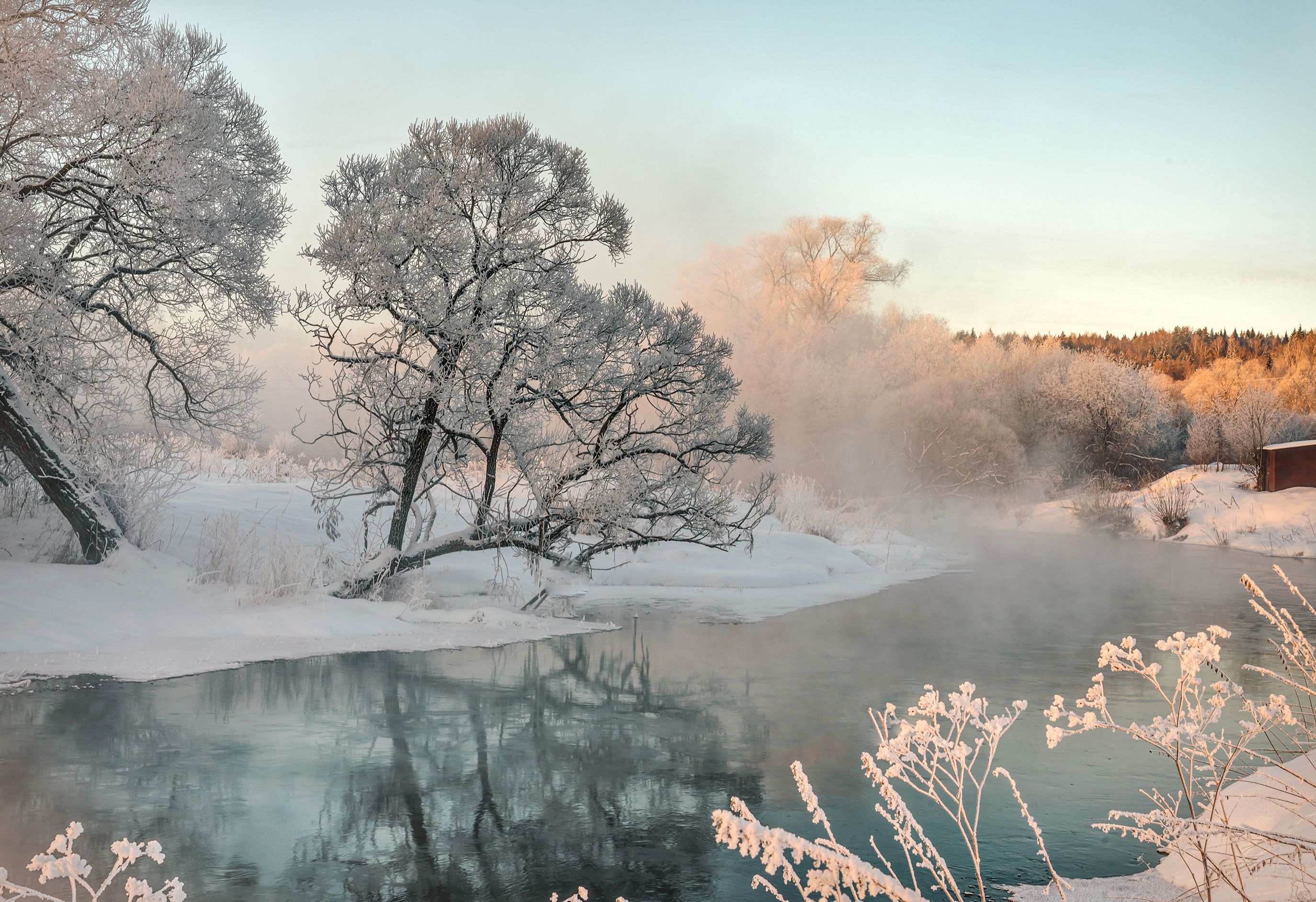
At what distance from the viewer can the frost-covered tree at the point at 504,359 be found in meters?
10.4

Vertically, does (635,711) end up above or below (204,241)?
below

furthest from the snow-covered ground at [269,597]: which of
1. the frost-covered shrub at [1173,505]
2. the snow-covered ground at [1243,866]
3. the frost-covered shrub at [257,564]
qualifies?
the frost-covered shrub at [1173,505]

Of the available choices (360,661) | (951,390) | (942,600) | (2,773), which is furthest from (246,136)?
(951,390)

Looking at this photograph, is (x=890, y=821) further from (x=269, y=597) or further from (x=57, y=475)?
(x=57, y=475)

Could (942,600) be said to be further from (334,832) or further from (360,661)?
(334,832)

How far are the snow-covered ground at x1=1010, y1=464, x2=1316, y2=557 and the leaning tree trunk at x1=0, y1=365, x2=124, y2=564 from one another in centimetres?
2373

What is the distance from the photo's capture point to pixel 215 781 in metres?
5.83

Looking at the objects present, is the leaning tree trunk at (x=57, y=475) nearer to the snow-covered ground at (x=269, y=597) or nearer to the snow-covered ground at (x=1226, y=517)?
the snow-covered ground at (x=269, y=597)

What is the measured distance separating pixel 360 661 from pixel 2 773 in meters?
3.80

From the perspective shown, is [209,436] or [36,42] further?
[209,436]

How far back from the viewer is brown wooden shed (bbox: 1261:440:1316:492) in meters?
28.5

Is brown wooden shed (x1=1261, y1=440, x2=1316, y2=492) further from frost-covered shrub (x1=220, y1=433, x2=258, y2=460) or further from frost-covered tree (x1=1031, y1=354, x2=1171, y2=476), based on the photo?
frost-covered shrub (x1=220, y1=433, x2=258, y2=460)

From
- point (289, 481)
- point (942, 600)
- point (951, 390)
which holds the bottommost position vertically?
point (942, 600)

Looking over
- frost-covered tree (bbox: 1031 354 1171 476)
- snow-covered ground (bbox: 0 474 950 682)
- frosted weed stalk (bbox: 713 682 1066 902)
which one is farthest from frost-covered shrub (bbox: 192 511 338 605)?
frost-covered tree (bbox: 1031 354 1171 476)
